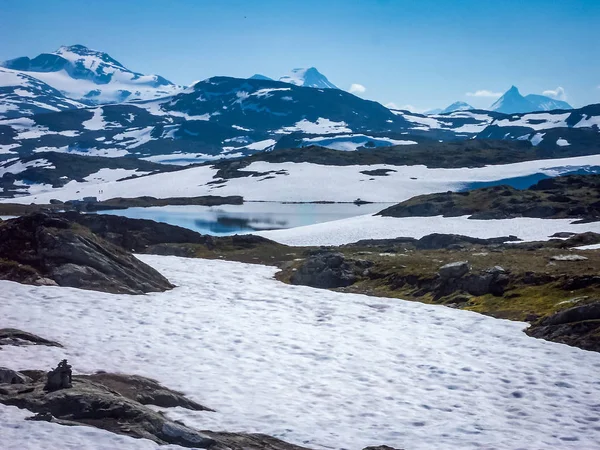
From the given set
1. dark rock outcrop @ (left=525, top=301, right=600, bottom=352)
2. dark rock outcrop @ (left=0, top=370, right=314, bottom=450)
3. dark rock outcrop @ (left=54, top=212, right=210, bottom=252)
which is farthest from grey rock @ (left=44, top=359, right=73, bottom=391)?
dark rock outcrop @ (left=54, top=212, right=210, bottom=252)

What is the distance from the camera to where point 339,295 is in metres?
34.3

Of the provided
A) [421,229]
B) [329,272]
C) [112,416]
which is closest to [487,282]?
[329,272]

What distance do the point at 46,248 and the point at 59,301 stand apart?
19.2ft

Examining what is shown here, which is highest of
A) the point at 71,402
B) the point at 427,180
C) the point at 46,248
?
the point at 427,180

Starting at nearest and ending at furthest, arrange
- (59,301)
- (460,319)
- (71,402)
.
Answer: (71,402), (59,301), (460,319)

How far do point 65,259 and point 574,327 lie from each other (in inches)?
899

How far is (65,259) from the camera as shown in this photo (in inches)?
1193

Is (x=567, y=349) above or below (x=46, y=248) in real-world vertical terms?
below

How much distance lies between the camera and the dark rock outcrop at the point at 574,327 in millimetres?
22609

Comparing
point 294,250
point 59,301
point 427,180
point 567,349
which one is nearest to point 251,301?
point 59,301

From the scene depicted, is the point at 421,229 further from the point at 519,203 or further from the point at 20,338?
the point at 20,338

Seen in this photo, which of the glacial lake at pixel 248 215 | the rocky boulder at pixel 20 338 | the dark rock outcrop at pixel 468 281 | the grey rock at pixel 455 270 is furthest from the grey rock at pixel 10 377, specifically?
the glacial lake at pixel 248 215

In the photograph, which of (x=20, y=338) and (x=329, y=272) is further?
(x=329, y=272)

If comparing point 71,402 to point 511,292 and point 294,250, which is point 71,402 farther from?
point 294,250
